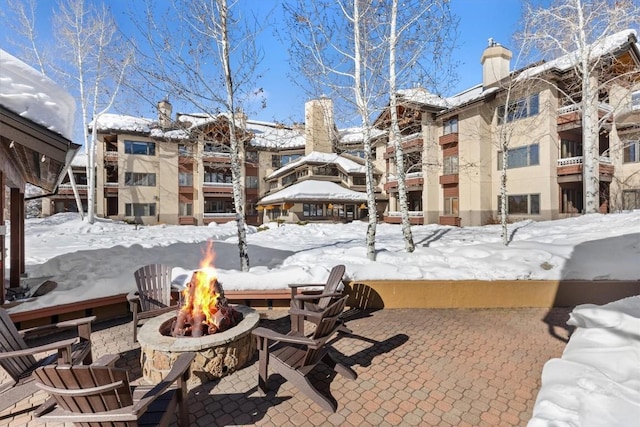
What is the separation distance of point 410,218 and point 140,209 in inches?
1135

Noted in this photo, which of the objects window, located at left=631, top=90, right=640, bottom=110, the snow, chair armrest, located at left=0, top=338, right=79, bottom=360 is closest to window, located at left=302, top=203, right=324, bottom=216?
the snow

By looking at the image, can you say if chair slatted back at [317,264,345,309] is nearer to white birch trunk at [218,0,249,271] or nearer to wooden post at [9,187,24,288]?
white birch trunk at [218,0,249,271]

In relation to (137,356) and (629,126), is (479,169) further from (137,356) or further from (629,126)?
(137,356)

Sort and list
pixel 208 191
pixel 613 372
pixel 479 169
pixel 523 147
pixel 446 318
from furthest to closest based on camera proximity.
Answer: pixel 208 191 < pixel 479 169 < pixel 523 147 < pixel 446 318 < pixel 613 372

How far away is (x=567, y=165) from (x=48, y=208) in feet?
159

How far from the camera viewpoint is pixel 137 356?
510 cm

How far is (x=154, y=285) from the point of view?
619 centimetres

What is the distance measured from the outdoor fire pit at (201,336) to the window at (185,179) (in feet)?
106

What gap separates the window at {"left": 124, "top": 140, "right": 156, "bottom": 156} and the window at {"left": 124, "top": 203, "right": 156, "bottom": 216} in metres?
5.74

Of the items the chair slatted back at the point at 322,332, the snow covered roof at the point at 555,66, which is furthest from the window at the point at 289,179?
the chair slatted back at the point at 322,332

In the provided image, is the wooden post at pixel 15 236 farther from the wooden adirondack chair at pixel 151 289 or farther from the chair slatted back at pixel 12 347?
the chair slatted back at pixel 12 347

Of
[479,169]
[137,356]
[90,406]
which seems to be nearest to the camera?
[90,406]

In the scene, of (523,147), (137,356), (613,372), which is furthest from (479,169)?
(137,356)

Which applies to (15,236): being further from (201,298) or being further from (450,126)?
(450,126)
